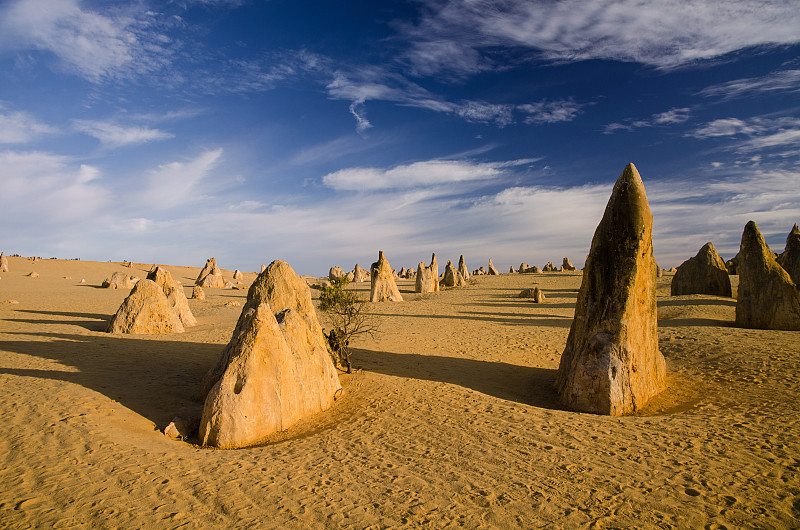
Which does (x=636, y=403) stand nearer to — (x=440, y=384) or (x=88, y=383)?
(x=440, y=384)

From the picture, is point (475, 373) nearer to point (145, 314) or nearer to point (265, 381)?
point (265, 381)

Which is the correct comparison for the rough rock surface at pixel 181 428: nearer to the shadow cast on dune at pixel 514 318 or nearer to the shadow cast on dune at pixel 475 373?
the shadow cast on dune at pixel 475 373

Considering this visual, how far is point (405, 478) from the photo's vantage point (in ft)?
15.8

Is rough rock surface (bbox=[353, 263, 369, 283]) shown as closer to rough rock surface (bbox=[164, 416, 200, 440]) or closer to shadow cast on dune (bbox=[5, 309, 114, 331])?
shadow cast on dune (bbox=[5, 309, 114, 331])

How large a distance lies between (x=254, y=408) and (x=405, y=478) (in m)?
2.74

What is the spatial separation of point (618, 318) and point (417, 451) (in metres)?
4.44

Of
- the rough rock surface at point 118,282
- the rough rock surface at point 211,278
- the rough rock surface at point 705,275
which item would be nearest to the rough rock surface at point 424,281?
the rough rock surface at point 705,275

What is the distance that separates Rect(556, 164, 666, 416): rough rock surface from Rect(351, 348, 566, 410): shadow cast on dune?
64 cm

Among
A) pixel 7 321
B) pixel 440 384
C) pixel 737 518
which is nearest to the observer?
pixel 737 518

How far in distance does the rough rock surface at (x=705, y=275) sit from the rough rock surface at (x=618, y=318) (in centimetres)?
1605

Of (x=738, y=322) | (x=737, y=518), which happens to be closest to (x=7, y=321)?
(x=737, y=518)

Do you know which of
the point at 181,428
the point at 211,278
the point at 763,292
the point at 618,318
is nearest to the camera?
the point at 181,428

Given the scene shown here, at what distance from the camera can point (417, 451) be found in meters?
5.64

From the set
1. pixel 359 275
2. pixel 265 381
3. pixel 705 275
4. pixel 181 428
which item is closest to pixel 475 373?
pixel 265 381
